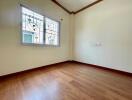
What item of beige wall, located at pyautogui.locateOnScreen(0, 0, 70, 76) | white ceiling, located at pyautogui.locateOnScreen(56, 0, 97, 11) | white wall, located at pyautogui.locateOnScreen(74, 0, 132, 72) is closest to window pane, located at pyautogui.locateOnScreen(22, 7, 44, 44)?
beige wall, located at pyautogui.locateOnScreen(0, 0, 70, 76)

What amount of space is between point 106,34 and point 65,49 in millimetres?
1965

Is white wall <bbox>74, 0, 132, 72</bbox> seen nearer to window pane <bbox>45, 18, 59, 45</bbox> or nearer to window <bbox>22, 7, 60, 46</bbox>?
window pane <bbox>45, 18, 59, 45</bbox>

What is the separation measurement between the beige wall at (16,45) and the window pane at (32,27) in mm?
198

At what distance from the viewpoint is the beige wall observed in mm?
2398

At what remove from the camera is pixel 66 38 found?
4.62m

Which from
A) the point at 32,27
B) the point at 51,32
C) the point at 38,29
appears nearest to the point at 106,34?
the point at 51,32

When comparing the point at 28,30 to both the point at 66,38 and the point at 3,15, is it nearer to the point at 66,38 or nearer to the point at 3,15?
the point at 3,15

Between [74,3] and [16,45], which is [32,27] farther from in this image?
[74,3]

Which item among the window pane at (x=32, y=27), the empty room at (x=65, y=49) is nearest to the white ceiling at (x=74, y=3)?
the empty room at (x=65, y=49)

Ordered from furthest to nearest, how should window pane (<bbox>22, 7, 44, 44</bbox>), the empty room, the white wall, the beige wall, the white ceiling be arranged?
the white ceiling < the white wall < window pane (<bbox>22, 7, 44, 44</bbox>) < the beige wall < the empty room

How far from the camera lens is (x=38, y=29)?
11.1 ft

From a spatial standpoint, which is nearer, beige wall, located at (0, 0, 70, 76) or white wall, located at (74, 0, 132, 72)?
beige wall, located at (0, 0, 70, 76)

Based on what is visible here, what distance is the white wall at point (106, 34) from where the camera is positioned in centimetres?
306

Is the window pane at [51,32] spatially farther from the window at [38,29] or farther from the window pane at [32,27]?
the window pane at [32,27]
